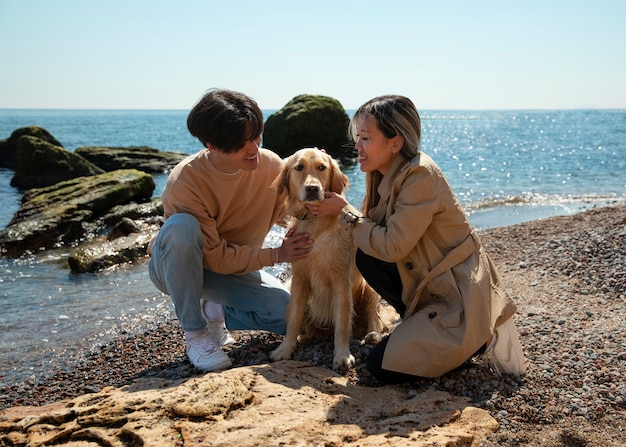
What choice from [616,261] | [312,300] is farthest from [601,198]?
[312,300]

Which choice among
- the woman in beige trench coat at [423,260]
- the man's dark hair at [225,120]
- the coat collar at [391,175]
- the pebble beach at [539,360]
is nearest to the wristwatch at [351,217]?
the woman in beige trench coat at [423,260]

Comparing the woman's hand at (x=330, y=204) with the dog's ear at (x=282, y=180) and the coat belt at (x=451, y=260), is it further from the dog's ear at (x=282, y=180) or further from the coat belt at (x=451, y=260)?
the coat belt at (x=451, y=260)

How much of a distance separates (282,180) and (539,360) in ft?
7.47

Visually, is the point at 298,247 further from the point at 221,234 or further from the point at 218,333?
the point at 218,333

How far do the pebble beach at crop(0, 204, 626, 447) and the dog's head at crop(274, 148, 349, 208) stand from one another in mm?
1214

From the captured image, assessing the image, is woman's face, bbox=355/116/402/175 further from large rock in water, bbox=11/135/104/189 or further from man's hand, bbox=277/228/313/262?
large rock in water, bbox=11/135/104/189

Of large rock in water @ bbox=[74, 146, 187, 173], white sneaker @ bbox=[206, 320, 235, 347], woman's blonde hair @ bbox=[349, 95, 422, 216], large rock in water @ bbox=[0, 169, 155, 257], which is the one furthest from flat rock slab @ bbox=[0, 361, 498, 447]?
large rock in water @ bbox=[74, 146, 187, 173]

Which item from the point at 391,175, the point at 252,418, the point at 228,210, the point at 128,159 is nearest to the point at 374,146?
the point at 391,175

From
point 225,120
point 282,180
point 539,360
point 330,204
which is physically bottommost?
point 539,360

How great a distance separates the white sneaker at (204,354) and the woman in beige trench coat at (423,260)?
1.13 meters

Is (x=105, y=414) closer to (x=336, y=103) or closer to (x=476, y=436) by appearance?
(x=476, y=436)

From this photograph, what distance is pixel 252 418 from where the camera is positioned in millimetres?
2967

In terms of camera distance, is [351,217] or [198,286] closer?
[351,217]

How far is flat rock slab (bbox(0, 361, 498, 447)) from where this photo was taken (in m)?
2.80
